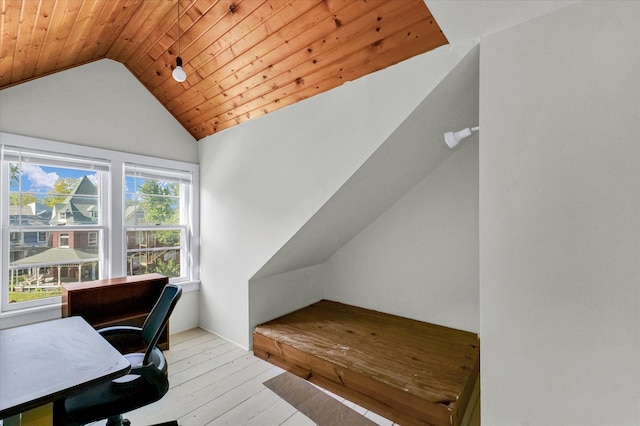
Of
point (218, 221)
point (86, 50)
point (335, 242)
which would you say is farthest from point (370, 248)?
point (86, 50)

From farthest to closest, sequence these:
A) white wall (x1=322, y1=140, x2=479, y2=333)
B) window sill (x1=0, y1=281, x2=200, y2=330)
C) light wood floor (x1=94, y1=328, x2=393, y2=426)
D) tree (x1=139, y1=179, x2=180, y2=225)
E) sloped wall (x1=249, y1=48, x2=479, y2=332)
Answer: tree (x1=139, y1=179, x2=180, y2=225)
white wall (x1=322, y1=140, x2=479, y2=333)
window sill (x1=0, y1=281, x2=200, y2=330)
sloped wall (x1=249, y1=48, x2=479, y2=332)
light wood floor (x1=94, y1=328, x2=393, y2=426)

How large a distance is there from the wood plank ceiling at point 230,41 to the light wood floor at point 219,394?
2354mm

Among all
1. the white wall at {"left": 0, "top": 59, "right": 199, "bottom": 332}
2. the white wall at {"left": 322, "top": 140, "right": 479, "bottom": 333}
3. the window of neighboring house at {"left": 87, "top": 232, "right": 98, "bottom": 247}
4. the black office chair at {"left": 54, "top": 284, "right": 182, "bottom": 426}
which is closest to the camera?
the black office chair at {"left": 54, "top": 284, "right": 182, "bottom": 426}

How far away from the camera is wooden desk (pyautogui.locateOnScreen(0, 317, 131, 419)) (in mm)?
1009

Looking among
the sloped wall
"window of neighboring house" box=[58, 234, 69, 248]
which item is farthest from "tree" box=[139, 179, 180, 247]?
the sloped wall

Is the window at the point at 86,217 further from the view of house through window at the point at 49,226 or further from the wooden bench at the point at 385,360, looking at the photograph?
the wooden bench at the point at 385,360

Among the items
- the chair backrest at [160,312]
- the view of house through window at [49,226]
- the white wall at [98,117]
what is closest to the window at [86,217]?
the view of house through window at [49,226]

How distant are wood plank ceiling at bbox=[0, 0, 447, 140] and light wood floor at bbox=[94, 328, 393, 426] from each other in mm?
2354

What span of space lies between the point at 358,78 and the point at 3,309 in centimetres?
342

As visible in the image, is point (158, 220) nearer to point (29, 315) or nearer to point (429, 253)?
point (29, 315)

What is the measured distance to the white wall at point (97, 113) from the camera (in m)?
2.44

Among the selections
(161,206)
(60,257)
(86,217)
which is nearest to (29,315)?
(60,257)

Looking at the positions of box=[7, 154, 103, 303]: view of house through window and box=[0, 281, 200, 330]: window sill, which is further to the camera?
box=[7, 154, 103, 303]: view of house through window

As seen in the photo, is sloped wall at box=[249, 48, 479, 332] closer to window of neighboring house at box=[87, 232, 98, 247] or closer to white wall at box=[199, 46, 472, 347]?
white wall at box=[199, 46, 472, 347]
